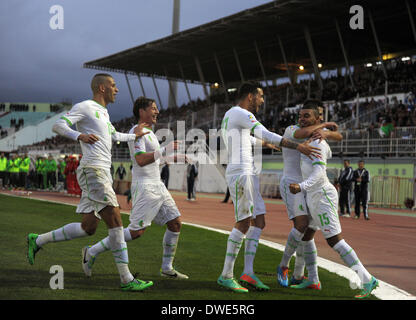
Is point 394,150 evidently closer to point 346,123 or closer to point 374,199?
point 374,199

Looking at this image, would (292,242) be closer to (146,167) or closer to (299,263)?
(299,263)

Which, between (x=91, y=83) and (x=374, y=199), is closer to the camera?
(x=91, y=83)

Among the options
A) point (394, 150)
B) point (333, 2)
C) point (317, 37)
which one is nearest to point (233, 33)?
point (317, 37)

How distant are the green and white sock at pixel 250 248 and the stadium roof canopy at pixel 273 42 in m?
26.5

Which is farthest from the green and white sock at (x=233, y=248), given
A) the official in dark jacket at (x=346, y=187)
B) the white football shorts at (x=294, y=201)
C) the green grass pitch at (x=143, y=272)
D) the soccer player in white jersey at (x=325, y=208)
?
the official in dark jacket at (x=346, y=187)

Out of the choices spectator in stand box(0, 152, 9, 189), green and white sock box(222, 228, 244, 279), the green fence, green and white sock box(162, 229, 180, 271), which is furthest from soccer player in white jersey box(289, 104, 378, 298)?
spectator in stand box(0, 152, 9, 189)

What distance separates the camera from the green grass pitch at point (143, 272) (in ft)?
17.1

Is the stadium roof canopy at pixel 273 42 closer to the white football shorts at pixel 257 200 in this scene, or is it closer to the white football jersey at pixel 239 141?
the white football jersey at pixel 239 141

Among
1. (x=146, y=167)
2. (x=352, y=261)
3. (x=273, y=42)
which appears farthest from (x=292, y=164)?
(x=273, y=42)

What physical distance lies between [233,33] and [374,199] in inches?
779

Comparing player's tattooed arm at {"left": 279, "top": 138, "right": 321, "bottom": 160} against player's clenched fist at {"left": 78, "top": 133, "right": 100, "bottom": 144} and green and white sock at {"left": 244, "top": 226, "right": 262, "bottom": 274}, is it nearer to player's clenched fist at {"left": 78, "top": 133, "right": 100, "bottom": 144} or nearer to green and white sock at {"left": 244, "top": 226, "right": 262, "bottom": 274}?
green and white sock at {"left": 244, "top": 226, "right": 262, "bottom": 274}
